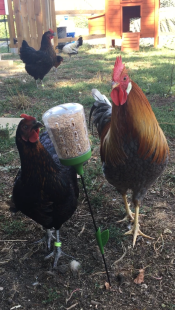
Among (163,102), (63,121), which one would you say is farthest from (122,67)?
(163,102)

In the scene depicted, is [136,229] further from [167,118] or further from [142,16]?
[142,16]

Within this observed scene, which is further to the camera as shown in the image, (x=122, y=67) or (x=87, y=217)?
(x=87, y=217)

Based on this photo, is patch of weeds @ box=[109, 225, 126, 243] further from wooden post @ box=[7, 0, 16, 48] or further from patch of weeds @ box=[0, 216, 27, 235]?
wooden post @ box=[7, 0, 16, 48]

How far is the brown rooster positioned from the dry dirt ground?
1.55 ft

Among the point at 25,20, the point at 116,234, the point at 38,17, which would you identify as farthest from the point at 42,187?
the point at 25,20

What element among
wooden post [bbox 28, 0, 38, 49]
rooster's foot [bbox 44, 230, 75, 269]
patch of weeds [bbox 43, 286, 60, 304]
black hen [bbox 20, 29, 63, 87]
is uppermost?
wooden post [bbox 28, 0, 38, 49]

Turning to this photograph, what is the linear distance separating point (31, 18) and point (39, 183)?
1086 cm

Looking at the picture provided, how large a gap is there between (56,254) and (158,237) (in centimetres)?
92

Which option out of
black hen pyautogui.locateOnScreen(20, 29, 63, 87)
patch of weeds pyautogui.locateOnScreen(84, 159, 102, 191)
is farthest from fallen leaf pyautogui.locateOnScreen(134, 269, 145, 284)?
black hen pyautogui.locateOnScreen(20, 29, 63, 87)

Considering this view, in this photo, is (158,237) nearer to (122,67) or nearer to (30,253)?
(30,253)

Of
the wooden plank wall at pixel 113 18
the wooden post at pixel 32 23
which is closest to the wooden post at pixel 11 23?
the wooden post at pixel 32 23

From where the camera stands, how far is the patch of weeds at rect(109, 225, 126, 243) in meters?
2.54

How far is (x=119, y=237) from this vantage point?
257cm

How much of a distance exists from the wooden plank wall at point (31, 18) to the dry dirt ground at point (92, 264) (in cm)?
982
